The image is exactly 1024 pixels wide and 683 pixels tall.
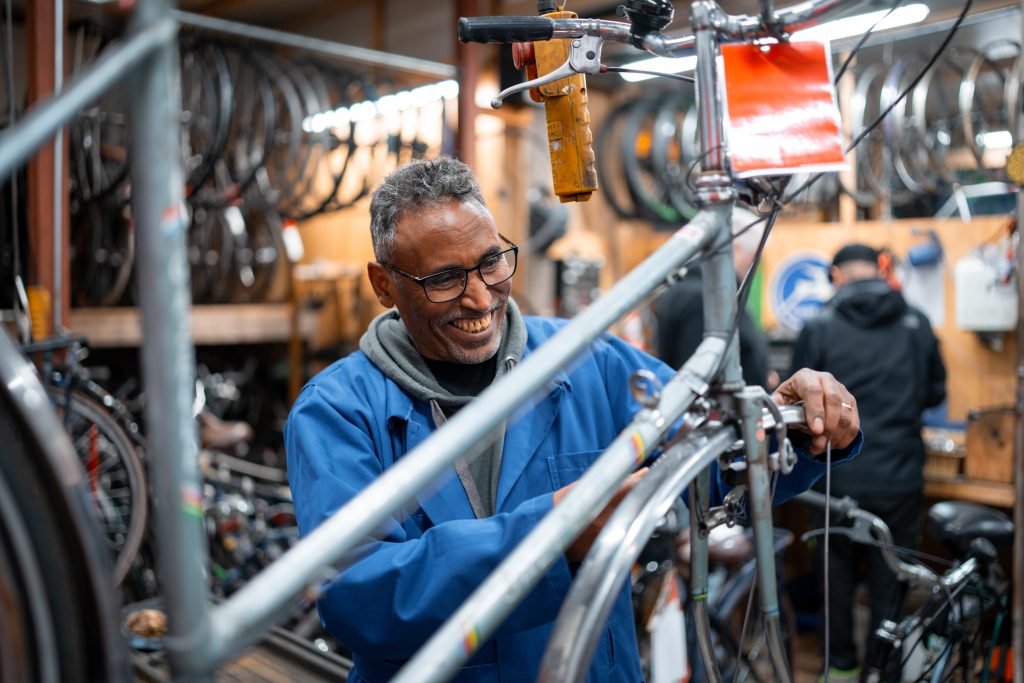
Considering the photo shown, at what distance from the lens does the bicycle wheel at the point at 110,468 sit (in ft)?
11.2

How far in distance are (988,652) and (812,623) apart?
7.47 feet

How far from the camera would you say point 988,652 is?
2.22 metres

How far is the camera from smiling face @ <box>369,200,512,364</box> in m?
1.35

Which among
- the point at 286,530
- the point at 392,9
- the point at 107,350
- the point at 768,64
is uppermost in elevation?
the point at 392,9

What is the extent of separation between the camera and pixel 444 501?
125 centimetres

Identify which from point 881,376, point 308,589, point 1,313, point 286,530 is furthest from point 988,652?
point 1,313

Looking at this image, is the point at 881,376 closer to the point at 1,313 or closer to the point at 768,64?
the point at 768,64

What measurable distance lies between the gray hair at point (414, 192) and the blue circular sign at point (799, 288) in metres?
4.18

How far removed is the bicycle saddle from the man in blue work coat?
62.5 inches

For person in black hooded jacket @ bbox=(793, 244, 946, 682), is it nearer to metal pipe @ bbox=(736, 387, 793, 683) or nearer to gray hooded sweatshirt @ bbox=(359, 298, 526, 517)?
gray hooded sweatshirt @ bbox=(359, 298, 526, 517)

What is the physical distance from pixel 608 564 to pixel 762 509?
1.04 ft

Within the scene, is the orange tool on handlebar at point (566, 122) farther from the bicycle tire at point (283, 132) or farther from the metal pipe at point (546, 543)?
the bicycle tire at point (283, 132)

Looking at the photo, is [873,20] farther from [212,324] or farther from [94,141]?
[212,324]

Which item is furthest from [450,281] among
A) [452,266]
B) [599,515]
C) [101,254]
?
[101,254]
